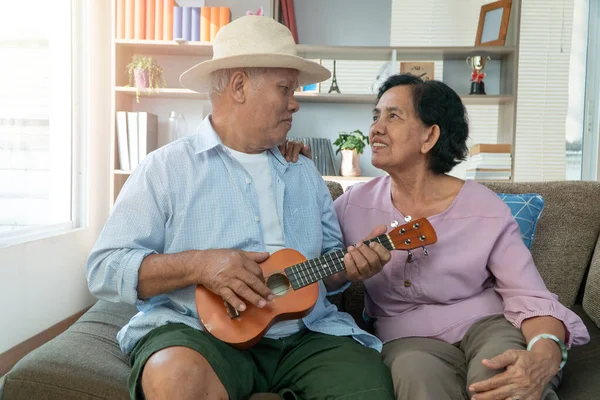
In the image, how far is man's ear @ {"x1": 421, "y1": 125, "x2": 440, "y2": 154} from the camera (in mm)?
1800

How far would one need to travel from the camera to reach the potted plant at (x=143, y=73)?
3.85 m

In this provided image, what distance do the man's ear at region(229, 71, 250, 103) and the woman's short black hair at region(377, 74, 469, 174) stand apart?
48cm

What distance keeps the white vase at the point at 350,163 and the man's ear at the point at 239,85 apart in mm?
2339

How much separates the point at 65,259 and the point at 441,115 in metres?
2.20

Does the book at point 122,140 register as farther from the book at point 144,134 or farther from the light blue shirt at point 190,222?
the light blue shirt at point 190,222

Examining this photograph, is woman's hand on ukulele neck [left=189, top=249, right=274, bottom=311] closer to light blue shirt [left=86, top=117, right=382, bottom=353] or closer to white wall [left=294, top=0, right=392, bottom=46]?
light blue shirt [left=86, top=117, right=382, bottom=353]

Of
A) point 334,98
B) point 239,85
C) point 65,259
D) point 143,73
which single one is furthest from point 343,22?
point 239,85

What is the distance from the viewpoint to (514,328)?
1.51 m

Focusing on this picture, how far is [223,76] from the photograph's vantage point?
5.67 feet

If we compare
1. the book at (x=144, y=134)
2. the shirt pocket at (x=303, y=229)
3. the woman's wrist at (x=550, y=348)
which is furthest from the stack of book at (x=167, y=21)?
the woman's wrist at (x=550, y=348)

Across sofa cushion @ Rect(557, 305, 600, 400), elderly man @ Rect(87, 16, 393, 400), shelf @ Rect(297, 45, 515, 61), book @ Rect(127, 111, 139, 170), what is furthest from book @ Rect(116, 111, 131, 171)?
sofa cushion @ Rect(557, 305, 600, 400)

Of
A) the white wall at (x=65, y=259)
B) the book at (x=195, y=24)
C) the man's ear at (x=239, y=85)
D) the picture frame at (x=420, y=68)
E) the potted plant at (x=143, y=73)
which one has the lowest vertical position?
the white wall at (x=65, y=259)

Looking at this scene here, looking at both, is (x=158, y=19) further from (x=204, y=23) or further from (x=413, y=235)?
(x=413, y=235)

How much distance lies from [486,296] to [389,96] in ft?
2.13
